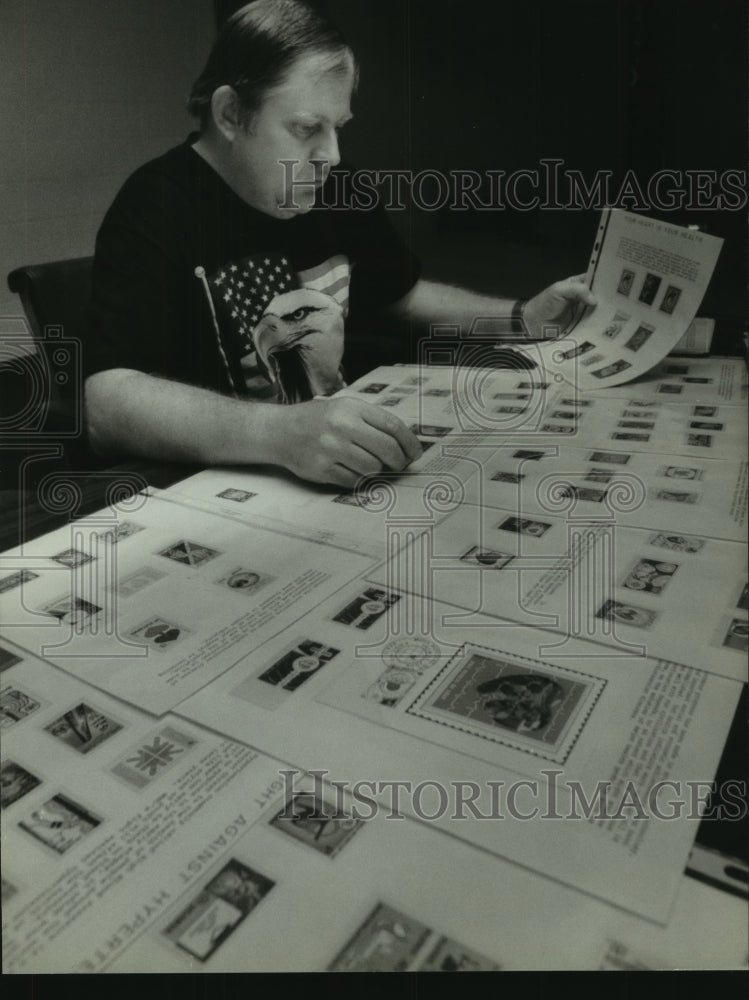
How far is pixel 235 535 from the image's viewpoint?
2.19ft

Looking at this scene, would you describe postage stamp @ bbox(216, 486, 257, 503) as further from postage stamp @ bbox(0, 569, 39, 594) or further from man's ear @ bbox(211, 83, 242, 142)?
man's ear @ bbox(211, 83, 242, 142)

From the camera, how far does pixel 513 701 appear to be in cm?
46

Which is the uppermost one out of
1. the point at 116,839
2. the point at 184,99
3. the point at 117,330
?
the point at 184,99

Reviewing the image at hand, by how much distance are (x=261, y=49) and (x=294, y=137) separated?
0.08m

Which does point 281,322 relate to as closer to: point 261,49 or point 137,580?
point 261,49

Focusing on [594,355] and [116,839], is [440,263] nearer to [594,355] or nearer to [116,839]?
[594,355]

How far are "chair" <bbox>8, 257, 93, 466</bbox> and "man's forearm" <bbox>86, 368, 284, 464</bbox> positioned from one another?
0.06ft

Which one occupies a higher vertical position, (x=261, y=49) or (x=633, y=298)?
(x=261, y=49)

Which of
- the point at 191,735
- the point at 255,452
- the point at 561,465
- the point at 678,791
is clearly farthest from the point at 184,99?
the point at 678,791

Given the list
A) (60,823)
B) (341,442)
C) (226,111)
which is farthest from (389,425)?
(60,823)

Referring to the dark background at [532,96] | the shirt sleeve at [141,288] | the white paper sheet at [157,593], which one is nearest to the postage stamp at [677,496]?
the white paper sheet at [157,593]

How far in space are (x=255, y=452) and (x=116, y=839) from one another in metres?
0.47

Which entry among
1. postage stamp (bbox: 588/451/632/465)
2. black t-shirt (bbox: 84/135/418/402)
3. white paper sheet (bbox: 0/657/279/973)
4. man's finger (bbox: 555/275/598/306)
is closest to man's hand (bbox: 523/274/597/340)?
man's finger (bbox: 555/275/598/306)

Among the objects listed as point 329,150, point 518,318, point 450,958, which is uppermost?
point 329,150
